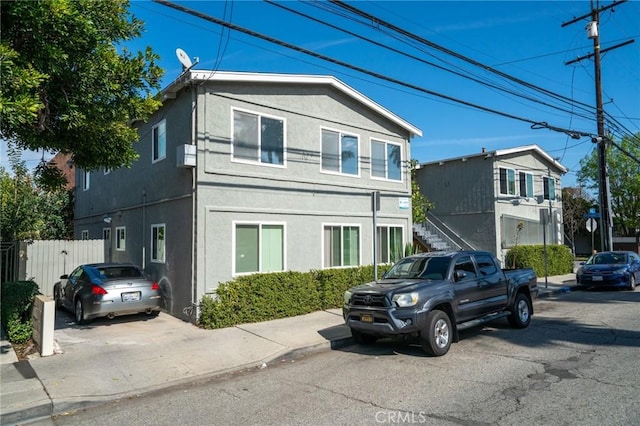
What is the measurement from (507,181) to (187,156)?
1742 cm

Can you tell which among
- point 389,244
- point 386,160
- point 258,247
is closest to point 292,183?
point 258,247

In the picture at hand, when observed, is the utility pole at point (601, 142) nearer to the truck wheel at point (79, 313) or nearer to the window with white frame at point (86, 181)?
the truck wheel at point (79, 313)

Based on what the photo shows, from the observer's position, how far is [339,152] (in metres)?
13.9

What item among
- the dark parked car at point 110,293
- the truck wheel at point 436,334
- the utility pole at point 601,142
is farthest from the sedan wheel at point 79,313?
the utility pole at point 601,142

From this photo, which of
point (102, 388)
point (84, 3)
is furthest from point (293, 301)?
point (84, 3)

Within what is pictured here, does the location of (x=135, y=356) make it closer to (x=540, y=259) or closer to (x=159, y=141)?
(x=159, y=141)

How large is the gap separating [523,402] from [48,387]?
6.20 meters

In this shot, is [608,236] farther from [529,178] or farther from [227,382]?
[227,382]

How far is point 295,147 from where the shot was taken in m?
12.7

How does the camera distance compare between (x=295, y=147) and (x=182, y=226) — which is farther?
(x=295, y=147)

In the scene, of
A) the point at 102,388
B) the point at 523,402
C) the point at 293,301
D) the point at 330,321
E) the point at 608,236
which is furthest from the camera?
the point at 608,236

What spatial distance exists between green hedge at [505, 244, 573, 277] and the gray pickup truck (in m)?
11.2

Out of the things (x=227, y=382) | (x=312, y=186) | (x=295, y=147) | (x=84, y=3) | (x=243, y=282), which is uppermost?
(x=84, y=3)

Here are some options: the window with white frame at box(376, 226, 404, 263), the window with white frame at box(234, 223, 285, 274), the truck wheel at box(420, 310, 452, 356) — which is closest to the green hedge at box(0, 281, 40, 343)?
the window with white frame at box(234, 223, 285, 274)
